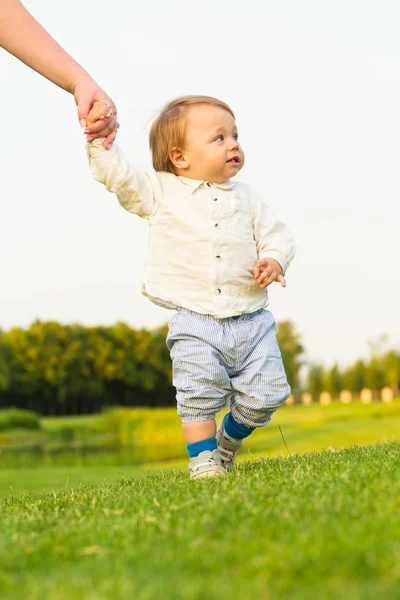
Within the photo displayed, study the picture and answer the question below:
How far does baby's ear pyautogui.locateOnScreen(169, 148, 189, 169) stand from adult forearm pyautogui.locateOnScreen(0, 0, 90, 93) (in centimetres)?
69

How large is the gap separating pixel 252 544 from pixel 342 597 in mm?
415

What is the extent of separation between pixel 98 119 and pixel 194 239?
845 millimetres

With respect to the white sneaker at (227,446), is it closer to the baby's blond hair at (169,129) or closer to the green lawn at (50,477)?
the baby's blond hair at (169,129)

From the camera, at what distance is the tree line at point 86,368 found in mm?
42656

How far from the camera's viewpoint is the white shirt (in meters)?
3.90

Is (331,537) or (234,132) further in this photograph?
(234,132)

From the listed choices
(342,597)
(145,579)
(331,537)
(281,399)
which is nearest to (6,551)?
(145,579)

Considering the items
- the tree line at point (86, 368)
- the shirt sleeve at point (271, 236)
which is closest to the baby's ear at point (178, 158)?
the shirt sleeve at point (271, 236)

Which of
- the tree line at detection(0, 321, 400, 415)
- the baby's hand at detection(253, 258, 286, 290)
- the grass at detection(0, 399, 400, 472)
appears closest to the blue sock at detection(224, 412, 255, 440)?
the baby's hand at detection(253, 258, 286, 290)

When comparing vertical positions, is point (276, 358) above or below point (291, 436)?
above

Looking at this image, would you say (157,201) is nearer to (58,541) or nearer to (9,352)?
(58,541)

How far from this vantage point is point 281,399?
3916 millimetres

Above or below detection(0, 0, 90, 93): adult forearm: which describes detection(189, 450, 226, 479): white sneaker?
below

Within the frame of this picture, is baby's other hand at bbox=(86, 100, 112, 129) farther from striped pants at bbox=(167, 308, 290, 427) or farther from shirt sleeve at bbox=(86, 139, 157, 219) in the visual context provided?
striped pants at bbox=(167, 308, 290, 427)
